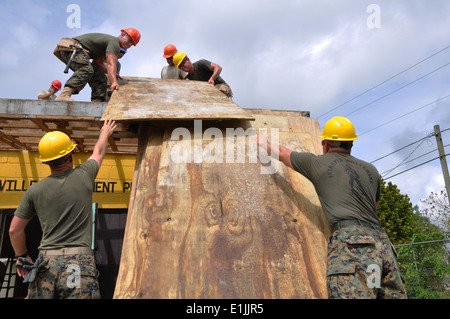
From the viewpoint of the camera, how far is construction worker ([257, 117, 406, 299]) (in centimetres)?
244

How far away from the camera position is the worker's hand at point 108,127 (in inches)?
130

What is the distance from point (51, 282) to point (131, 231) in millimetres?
677

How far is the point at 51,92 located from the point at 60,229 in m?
6.25

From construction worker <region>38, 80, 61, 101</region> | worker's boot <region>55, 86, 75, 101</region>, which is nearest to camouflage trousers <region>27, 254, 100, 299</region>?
worker's boot <region>55, 86, 75, 101</region>

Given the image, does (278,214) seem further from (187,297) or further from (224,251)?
(187,297)

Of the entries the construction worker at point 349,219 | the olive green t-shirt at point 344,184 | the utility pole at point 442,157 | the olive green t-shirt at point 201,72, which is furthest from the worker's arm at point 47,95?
the utility pole at point 442,157

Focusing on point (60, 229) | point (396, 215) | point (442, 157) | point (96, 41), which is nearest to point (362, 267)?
point (60, 229)

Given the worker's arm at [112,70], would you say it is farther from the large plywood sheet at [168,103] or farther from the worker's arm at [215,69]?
the worker's arm at [215,69]

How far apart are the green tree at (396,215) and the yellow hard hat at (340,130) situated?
16.8m

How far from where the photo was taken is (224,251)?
2762 mm

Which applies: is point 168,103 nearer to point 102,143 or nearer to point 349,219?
point 102,143

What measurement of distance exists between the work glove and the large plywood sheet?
1.49 m
